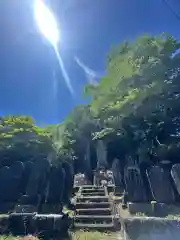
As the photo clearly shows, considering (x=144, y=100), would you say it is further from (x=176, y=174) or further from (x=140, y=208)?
(x=140, y=208)

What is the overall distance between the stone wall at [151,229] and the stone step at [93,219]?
2.33m

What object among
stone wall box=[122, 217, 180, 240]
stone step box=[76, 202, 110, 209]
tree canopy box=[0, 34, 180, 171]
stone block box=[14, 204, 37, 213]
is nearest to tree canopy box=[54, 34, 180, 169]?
tree canopy box=[0, 34, 180, 171]

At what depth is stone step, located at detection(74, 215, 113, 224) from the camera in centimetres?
848

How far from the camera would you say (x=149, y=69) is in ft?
44.1

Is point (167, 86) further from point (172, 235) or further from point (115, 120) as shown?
point (172, 235)

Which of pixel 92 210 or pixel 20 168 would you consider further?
→ pixel 20 168

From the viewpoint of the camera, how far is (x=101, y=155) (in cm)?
1736

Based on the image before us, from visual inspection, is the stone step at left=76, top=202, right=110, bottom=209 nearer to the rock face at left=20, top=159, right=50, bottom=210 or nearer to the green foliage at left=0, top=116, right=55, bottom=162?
the rock face at left=20, top=159, right=50, bottom=210

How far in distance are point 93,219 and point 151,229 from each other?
9.99ft

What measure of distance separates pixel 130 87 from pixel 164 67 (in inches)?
82.7

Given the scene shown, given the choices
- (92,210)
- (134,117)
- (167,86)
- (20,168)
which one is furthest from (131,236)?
(167,86)

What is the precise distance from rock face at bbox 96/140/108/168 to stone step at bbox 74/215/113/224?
782cm

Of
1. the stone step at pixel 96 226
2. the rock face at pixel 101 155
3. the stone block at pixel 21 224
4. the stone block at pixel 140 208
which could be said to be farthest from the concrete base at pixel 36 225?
the rock face at pixel 101 155

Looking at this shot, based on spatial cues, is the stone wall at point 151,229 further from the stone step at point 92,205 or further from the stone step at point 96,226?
the stone step at point 92,205
